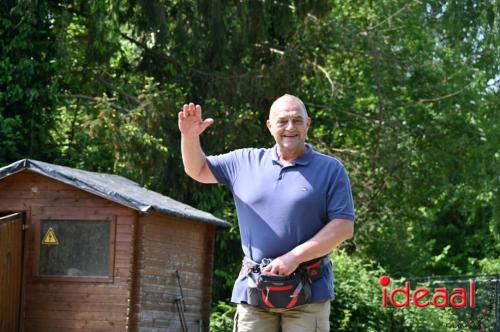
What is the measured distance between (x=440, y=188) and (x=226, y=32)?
24.5ft

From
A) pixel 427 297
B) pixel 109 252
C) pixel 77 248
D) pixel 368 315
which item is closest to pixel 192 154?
pixel 109 252

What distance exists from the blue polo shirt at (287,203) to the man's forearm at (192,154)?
21 cm

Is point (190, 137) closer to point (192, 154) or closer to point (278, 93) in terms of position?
point (192, 154)

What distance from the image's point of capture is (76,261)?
14.3 m

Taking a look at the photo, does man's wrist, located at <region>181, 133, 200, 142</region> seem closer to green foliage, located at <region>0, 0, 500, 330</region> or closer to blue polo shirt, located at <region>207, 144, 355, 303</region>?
blue polo shirt, located at <region>207, 144, 355, 303</region>

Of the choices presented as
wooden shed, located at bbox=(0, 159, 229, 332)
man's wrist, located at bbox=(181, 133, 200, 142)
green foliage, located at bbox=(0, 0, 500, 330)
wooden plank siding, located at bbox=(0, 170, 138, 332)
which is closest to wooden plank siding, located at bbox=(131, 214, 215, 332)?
wooden shed, located at bbox=(0, 159, 229, 332)

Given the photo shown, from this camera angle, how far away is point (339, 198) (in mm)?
4965

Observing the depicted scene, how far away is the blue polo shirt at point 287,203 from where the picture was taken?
4.91 metres

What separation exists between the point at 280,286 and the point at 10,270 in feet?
32.1

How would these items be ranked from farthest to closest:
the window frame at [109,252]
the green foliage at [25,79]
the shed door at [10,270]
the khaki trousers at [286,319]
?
the green foliage at [25,79] < the window frame at [109,252] < the shed door at [10,270] < the khaki trousers at [286,319]

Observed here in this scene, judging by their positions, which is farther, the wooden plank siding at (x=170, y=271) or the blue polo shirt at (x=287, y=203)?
the wooden plank siding at (x=170, y=271)

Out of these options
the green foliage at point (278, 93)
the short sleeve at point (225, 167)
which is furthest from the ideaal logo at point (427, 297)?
the short sleeve at point (225, 167)

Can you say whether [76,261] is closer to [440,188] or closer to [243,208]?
[243,208]

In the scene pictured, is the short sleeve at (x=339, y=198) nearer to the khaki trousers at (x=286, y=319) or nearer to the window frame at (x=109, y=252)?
the khaki trousers at (x=286, y=319)
